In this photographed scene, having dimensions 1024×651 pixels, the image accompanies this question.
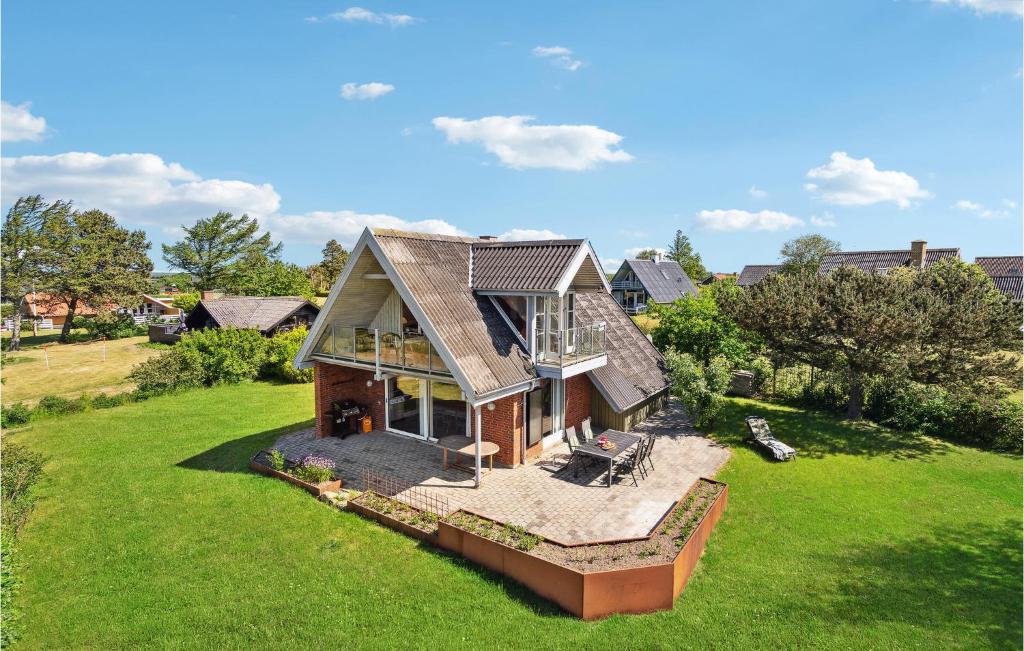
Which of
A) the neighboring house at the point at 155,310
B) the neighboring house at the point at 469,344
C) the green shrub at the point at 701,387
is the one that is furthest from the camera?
the neighboring house at the point at 155,310

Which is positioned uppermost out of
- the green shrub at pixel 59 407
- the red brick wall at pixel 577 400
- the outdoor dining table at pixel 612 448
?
the red brick wall at pixel 577 400

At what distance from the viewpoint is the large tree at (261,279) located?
61.1 m

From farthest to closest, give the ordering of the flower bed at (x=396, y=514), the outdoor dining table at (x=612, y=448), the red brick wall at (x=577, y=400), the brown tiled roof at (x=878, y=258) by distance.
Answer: the brown tiled roof at (x=878, y=258), the red brick wall at (x=577, y=400), the outdoor dining table at (x=612, y=448), the flower bed at (x=396, y=514)

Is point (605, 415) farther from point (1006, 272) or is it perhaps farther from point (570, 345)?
point (1006, 272)

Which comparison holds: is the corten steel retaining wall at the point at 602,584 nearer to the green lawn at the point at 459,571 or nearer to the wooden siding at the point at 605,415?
the green lawn at the point at 459,571

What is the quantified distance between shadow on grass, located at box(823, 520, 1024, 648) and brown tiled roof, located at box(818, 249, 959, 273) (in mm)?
37231

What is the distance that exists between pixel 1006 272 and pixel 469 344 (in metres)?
57.3

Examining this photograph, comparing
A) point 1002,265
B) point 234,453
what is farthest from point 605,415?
point 1002,265

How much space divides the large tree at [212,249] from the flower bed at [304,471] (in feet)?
189

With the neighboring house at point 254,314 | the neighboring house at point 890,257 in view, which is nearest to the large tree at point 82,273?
the neighboring house at point 254,314

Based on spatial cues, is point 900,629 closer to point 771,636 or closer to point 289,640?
point 771,636

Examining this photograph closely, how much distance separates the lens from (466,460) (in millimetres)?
14266

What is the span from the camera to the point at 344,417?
16781 millimetres

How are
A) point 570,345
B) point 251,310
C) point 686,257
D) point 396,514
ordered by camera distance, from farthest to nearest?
1. point 686,257
2. point 251,310
3. point 570,345
4. point 396,514
